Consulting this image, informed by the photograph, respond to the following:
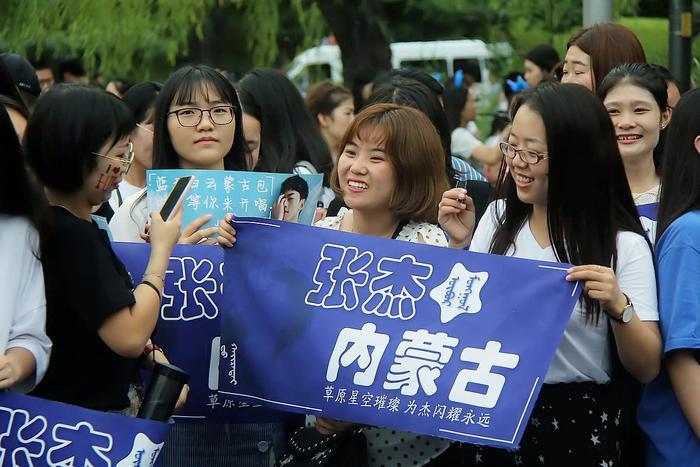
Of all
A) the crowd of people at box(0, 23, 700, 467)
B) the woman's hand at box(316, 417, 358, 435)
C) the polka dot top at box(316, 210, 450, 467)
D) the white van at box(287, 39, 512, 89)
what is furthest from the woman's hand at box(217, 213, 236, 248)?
the white van at box(287, 39, 512, 89)

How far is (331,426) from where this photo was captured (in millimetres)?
3723

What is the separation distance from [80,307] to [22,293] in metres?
0.17

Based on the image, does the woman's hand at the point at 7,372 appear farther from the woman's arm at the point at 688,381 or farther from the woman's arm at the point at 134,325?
the woman's arm at the point at 688,381

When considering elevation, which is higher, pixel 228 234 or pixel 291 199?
pixel 228 234

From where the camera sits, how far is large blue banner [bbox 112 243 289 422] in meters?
4.18

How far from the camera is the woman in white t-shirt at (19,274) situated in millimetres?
3221

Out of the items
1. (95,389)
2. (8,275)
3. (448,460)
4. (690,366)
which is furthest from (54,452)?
(690,366)

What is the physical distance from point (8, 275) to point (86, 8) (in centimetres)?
976

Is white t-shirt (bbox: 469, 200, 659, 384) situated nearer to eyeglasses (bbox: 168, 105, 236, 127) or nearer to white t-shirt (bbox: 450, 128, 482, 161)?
eyeglasses (bbox: 168, 105, 236, 127)

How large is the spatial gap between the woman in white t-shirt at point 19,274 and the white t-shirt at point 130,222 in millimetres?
1276

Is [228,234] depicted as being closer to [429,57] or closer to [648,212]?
[648,212]

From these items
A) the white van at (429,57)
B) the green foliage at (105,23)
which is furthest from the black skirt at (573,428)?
the white van at (429,57)

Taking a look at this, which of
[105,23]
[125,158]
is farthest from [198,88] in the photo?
[105,23]

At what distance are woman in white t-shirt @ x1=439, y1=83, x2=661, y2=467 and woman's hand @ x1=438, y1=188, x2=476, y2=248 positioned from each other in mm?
317
